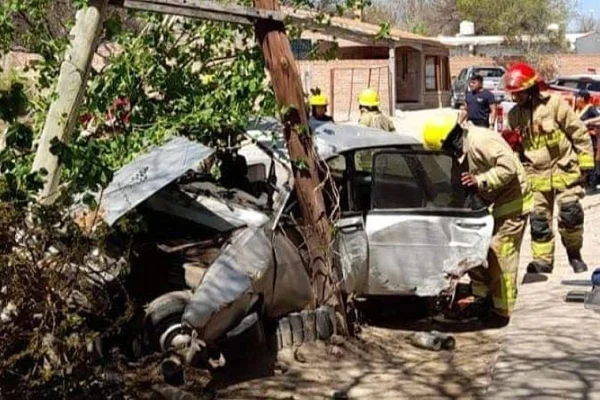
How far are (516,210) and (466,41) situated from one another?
46494 mm

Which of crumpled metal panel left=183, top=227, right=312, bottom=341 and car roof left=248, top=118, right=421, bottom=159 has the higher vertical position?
car roof left=248, top=118, right=421, bottom=159

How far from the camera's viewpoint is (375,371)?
20.7 ft

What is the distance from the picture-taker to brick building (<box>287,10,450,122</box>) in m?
35.4

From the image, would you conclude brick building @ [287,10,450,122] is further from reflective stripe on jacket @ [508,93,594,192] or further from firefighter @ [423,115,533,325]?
firefighter @ [423,115,533,325]

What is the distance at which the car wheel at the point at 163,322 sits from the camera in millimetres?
5996

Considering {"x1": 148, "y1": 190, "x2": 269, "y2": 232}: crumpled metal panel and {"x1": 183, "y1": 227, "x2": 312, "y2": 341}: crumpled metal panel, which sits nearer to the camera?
{"x1": 183, "y1": 227, "x2": 312, "y2": 341}: crumpled metal panel

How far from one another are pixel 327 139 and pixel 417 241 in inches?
39.4

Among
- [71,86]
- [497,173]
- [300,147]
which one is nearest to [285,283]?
[300,147]

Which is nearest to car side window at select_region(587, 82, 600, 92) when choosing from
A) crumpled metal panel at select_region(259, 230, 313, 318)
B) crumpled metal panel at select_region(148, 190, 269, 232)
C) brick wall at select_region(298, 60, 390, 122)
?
brick wall at select_region(298, 60, 390, 122)

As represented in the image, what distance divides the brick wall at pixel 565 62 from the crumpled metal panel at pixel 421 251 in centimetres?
4171

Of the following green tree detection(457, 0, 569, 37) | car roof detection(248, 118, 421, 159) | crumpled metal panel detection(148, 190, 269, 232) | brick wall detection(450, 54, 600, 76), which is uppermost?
green tree detection(457, 0, 569, 37)

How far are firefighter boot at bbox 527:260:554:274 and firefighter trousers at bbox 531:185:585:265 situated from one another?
0.47 feet

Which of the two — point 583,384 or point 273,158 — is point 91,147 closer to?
point 273,158

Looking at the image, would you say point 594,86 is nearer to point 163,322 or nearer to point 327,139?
point 327,139
